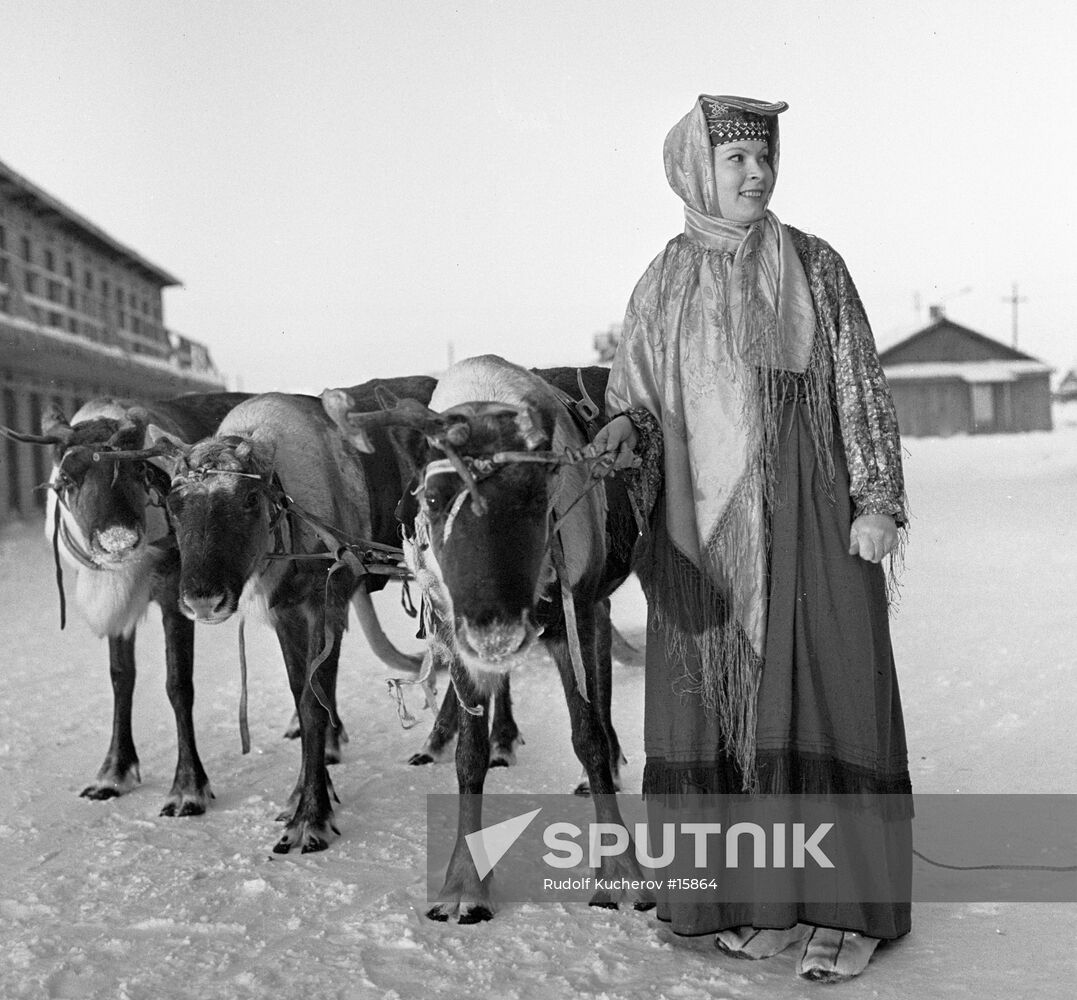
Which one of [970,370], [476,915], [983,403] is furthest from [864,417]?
[970,370]

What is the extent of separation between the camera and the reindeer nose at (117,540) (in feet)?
15.3

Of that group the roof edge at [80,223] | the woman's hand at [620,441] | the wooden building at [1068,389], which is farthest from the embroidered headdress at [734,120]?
the wooden building at [1068,389]

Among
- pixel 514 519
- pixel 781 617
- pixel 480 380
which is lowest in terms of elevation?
pixel 781 617

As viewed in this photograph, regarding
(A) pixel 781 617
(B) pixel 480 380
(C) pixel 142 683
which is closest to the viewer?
(A) pixel 781 617

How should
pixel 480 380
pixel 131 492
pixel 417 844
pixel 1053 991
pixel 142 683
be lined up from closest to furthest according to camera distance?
pixel 1053 991, pixel 480 380, pixel 417 844, pixel 131 492, pixel 142 683

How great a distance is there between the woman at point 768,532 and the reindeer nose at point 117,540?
2663 mm

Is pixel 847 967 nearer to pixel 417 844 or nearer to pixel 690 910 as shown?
pixel 690 910

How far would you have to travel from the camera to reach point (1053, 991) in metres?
2.82

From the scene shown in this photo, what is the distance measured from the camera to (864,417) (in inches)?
121

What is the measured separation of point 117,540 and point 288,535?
0.85 metres

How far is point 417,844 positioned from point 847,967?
77.5 inches

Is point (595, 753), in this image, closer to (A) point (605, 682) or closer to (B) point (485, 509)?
(A) point (605, 682)

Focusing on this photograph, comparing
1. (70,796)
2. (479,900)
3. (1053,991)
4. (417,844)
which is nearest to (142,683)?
(70,796)

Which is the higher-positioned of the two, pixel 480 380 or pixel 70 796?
pixel 480 380
